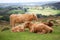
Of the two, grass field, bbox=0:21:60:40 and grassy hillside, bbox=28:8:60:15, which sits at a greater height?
grassy hillside, bbox=28:8:60:15

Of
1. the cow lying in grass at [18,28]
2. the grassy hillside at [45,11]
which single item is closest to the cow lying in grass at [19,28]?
the cow lying in grass at [18,28]

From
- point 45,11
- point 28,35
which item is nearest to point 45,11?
point 45,11

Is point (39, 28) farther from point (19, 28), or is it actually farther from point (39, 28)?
point (19, 28)

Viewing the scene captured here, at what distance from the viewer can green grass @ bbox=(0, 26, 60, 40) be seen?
177 cm

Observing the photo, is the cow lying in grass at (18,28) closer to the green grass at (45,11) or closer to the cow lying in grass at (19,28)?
the cow lying in grass at (19,28)

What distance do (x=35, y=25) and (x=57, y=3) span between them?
1.27 ft

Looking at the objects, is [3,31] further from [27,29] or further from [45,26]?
[45,26]

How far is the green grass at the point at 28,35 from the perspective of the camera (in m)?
1.77

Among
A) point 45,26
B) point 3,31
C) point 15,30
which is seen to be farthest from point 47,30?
point 3,31

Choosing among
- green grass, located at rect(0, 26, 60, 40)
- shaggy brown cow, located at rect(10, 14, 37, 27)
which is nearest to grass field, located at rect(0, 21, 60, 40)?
green grass, located at rect(0, 26, 60, 40)

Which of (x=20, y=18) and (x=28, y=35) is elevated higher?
(x=20, y=18)

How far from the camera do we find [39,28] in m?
1.80

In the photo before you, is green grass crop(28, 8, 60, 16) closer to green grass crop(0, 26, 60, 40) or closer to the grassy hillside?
the grassy hillside

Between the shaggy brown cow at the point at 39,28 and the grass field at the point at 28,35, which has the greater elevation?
the shaggy brown cow at the point at 39,28
